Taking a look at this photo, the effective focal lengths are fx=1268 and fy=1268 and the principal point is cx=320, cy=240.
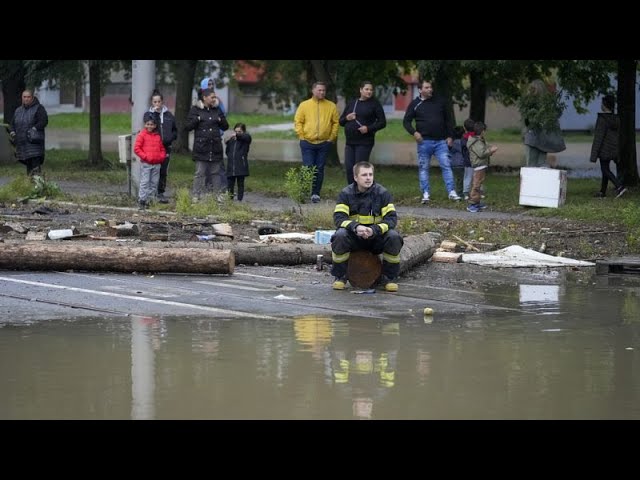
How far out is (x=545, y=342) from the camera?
10117 millimetres

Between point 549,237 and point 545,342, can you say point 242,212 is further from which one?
point 545,342

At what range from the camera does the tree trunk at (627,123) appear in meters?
21.5

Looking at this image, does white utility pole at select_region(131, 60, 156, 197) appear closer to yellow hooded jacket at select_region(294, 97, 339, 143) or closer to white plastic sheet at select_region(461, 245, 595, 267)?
yellow hooded jacket at select_region(294, 97, 339, 143)

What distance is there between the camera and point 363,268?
40.9 ft

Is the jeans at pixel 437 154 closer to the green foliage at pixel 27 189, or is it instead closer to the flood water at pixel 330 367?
the green foliage at pixel 27 189

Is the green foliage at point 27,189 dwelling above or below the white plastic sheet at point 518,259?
above

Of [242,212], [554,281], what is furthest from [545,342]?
[242,212]

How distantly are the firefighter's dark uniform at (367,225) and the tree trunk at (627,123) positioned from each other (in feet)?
33.1

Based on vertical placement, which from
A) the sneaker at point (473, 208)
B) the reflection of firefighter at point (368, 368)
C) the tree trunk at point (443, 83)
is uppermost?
the tree trunk at point (443, 83)

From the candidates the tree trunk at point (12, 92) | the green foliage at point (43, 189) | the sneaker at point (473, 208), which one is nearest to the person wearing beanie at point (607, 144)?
the sneaker at point (473, 208)

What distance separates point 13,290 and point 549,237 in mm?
6968

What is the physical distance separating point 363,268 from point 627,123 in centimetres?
1089

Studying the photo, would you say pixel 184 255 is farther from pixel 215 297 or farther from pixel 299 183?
pixel 299 183

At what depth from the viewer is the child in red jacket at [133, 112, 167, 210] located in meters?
18.6
